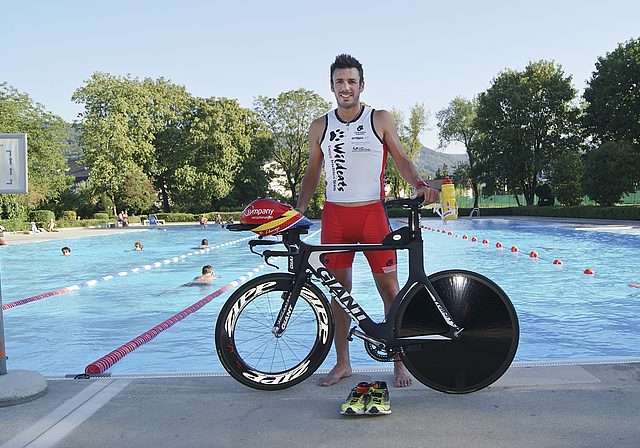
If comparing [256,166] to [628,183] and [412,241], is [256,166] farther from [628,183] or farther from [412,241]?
[412,241]

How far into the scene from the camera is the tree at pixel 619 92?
3544 centimetres

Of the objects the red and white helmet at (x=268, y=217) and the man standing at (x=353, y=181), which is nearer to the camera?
the red and white helmet at (x=268, y=217)

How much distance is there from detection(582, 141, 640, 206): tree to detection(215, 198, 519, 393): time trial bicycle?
30.9 metres

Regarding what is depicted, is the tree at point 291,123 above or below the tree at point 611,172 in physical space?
above

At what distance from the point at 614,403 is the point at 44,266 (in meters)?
14.7

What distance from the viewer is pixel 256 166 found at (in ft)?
158

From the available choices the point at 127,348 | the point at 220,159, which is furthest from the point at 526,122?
the point at 127,348

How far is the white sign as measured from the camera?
3.18 metres

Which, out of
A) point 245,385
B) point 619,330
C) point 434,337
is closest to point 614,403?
point 434,337

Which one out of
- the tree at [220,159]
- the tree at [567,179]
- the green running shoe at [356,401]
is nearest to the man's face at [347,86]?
the green running shoe at [356,401]

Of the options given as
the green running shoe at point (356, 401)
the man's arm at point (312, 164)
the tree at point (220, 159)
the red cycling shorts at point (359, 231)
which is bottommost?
the green running shoe at point (356, 401)

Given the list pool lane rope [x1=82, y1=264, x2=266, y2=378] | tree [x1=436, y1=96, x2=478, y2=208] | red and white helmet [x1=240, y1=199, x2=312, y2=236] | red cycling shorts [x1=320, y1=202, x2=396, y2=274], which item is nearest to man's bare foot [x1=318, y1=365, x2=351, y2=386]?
red cycling shorts [x1=320, y1=202, x2=396, y2=274]

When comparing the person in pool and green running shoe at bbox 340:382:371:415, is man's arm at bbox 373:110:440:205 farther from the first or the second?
the person in pool

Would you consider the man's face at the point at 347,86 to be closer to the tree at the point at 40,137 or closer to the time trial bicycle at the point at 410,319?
the time trial bicycle at the point at 410,319
